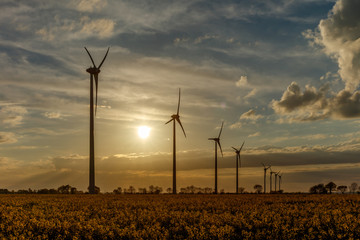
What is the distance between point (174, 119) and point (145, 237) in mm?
83292

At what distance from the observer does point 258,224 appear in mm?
18375

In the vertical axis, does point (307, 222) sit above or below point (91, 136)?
below

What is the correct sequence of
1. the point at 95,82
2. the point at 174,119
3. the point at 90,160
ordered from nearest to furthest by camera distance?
the point at 90,160
the point at 95,82
the point at 174,119

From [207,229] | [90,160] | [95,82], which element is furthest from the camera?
[95,82]

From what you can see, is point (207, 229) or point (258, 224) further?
point (258, 224)

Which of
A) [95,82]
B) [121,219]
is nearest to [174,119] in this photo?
[95,82]

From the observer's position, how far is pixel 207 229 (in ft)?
55.4

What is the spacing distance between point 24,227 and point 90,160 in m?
50.6

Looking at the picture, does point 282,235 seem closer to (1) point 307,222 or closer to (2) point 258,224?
(2) point 258,224

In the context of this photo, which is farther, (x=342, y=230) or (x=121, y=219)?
(x=121, y=219)

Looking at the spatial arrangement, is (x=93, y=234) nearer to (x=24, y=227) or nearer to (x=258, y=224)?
(x=24, y=227)

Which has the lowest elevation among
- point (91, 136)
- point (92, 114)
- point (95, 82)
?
point (91, 136)

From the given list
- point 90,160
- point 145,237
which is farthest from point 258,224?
point 90,160

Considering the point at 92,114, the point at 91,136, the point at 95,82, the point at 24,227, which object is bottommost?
the point at 24,227
